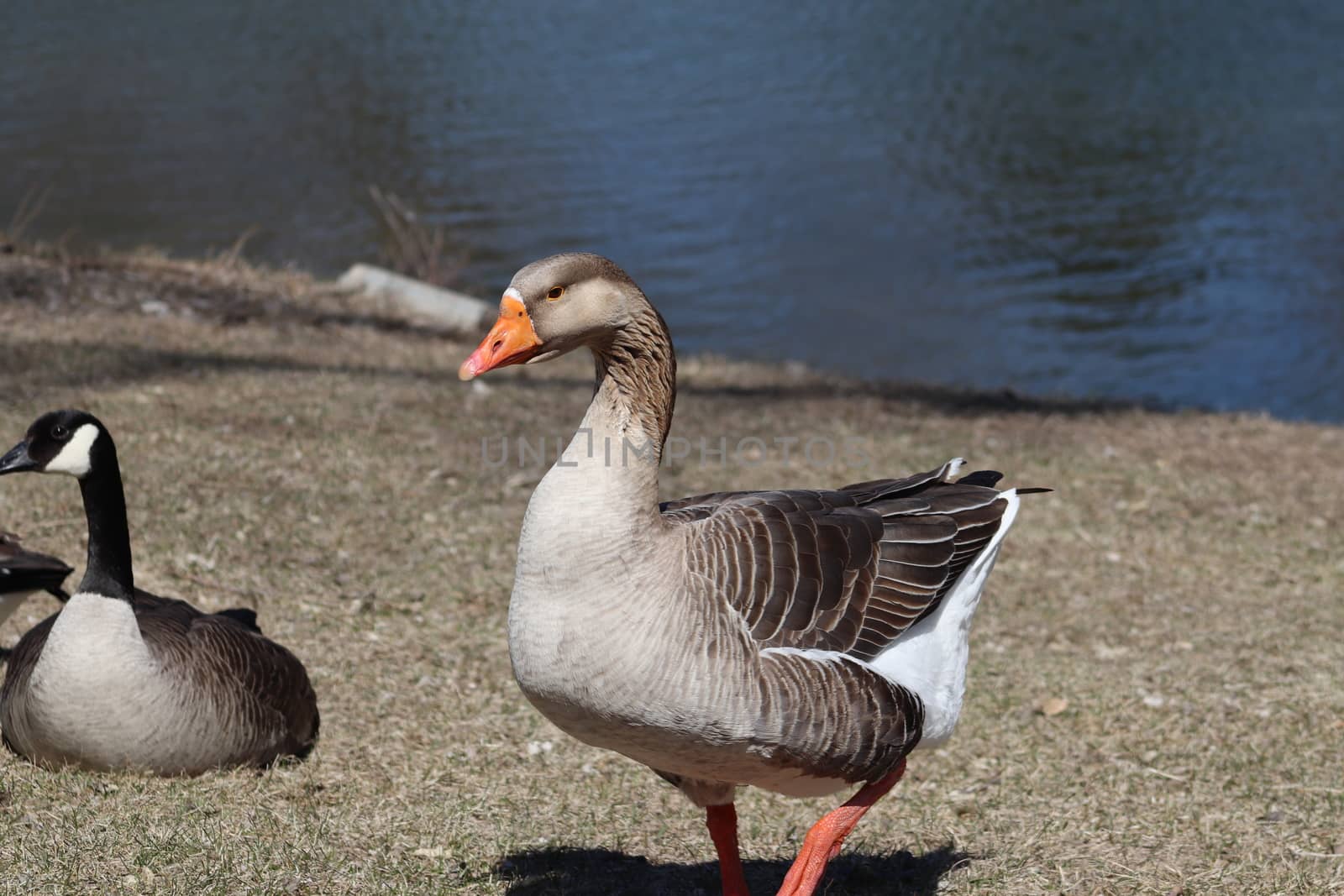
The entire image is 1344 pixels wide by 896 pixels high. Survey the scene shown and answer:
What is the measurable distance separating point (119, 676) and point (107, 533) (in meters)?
0.48

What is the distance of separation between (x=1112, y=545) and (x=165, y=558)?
16.1 ft

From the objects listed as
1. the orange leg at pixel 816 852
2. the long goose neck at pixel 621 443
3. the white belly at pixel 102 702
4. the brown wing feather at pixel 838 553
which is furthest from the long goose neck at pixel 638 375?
the white belly at pixel 102 702

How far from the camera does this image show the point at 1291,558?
22.9ft

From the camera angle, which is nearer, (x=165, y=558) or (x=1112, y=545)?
(x=165, y=558)

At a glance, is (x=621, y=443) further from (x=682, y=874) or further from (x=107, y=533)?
(x=107, y=533)

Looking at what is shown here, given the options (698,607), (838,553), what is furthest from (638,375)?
(838,553)

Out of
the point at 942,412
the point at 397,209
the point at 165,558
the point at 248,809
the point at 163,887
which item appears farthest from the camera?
the point at 397,209

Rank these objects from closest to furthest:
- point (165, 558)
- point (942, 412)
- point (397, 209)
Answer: point (165, 558)
point (942, 412)
point (397, 209)

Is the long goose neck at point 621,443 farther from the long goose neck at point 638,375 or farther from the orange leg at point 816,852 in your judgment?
the orange leg at point 816,852

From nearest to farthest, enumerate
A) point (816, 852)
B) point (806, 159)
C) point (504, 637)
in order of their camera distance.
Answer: point (816, 852)
point (504, 637)
point (806, 159)

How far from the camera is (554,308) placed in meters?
2.94

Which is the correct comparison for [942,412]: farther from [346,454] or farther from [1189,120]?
[1189,120]

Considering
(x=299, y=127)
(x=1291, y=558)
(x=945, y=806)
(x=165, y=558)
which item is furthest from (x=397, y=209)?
(x=945, y=806)

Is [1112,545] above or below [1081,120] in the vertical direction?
below
